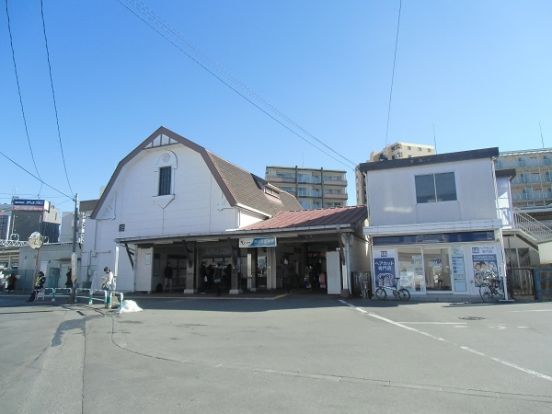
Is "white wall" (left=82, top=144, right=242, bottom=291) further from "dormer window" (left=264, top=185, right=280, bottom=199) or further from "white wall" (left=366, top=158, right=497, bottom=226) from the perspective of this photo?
"white wall" (left=366, top=158, right=497, bottom=226)

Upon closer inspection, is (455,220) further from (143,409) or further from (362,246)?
(143,409)

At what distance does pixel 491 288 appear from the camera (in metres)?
16.0

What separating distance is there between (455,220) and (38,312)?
56.7ft

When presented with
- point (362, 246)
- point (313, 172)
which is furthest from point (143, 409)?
point (313, 172)

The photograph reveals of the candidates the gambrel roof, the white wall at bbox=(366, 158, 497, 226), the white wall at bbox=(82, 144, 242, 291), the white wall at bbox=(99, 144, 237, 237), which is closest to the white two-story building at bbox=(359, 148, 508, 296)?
the white wall at bbox=(366, 158, 497, 226)

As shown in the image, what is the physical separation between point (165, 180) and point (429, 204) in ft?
51.9

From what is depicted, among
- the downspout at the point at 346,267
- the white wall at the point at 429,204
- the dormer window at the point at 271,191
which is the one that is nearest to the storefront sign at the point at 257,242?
the downspout at the point at 346,267

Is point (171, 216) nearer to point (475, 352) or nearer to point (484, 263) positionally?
point (484, 263)

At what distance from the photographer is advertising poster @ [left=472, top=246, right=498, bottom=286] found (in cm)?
1659

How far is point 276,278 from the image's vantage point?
24.6m

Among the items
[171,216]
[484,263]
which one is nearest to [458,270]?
[484,263]

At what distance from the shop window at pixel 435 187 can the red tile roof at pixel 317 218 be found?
3125 mm

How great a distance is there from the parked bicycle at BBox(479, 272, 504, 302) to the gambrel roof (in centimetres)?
1253

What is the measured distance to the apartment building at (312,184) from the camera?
83375mm
